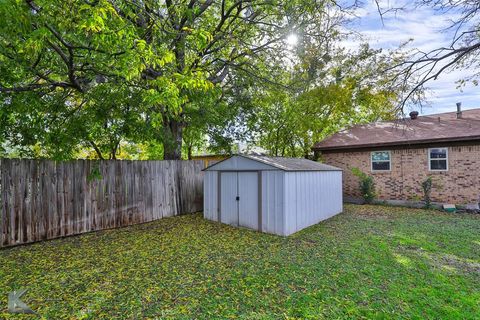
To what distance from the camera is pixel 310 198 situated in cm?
727

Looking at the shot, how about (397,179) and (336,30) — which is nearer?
(336,30)

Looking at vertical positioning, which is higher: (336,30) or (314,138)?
(336,30)

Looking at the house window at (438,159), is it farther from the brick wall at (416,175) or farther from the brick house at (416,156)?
the brick wall at (416,175)

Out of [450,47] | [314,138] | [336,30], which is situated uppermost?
[336,30]

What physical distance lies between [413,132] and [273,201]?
28.6ft

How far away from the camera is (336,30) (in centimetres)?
643

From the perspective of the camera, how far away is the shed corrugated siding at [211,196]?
7.71 meters

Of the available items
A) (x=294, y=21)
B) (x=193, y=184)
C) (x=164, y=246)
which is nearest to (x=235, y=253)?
(x=164, y=246)

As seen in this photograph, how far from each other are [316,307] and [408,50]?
6.96 metres

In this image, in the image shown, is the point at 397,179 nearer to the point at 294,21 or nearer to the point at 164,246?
the point at 294,21

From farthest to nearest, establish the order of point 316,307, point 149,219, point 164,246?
1. point 149,219
2. point 164,246
3. point 316,307

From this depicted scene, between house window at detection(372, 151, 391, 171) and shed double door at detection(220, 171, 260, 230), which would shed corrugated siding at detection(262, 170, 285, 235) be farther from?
house window at detection(372, 151, 391, 171)

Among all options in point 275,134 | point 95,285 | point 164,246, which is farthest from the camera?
point 275,134

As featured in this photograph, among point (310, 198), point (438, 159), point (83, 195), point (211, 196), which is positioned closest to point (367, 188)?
point (438, 159)
